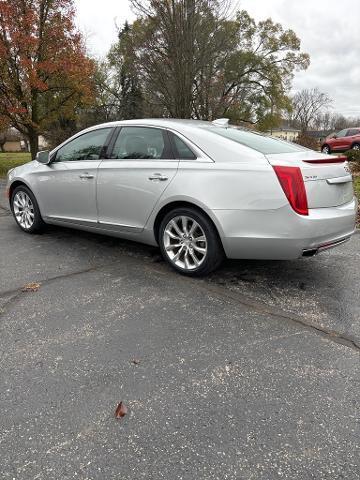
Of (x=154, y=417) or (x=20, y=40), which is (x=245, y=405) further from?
(x=20, y=40)

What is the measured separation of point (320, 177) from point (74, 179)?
2871 millimetres

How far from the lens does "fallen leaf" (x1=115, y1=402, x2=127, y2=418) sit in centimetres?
208

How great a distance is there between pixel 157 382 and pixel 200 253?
68.2 inches

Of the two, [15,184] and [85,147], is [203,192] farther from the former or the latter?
[15,184]

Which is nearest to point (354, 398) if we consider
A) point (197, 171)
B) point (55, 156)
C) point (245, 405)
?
point (245, 405)

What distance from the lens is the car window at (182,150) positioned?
3.83 m

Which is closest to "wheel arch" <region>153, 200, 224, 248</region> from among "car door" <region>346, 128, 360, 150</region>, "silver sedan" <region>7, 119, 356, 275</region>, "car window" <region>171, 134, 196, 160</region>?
"silver sedan" <region>7, 119, 356, 275</region>

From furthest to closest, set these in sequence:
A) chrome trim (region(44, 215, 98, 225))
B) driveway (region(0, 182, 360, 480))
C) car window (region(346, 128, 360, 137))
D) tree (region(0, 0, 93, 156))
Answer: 1. car window (region(346, 128, 360, 137))
2. tree (region(0, 0, 93, 156))
3. chrome trim (region(44, 215, 98, 225))
4. driveway (region(0, 182, 360, 480))

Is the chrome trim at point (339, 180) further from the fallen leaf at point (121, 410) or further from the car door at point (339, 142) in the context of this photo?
the car door at point (339, 142)

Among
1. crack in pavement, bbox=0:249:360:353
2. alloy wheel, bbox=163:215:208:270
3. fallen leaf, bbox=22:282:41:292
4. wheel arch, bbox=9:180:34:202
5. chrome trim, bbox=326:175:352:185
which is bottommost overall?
crack in pavement, bbox=0:249:360:353

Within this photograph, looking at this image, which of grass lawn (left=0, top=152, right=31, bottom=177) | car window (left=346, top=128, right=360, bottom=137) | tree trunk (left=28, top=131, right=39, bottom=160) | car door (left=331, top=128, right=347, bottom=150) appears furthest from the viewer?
car door (left=331, top=128, right=347, bottom=150)

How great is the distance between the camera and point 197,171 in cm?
371

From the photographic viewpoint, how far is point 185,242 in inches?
155

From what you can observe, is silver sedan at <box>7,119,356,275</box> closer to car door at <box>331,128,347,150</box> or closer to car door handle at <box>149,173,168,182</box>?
car door handle at <box>149,173,168,182</box>
